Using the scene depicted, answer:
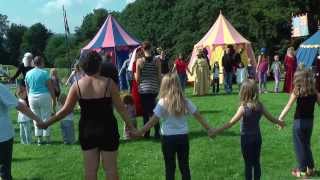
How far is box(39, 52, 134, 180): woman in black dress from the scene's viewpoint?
6.55 meters

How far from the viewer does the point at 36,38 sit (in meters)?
133

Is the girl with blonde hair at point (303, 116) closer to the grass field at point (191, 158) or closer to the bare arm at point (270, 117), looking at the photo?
the grass field at point (191, 158)

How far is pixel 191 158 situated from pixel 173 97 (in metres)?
3.38

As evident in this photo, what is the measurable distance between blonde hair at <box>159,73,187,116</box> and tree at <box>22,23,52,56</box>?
121052 mm

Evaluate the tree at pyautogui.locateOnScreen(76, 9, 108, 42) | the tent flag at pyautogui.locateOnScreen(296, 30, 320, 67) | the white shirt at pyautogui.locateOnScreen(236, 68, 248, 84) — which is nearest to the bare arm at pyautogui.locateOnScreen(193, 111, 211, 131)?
the white shirt at pyautogui.locateOnScreen(236, 68, 248, 84)

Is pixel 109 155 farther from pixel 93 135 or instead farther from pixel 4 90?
pixel 4 90

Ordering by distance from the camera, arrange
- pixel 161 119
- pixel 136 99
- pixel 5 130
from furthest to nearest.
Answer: pixel 136 99 < pixel 161 119 < pixel 5 130

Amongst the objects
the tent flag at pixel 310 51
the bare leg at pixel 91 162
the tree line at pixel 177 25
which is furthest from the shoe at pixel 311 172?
the tent flag at pixel 310 51

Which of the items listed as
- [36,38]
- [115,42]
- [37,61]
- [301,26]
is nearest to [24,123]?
[37,61]

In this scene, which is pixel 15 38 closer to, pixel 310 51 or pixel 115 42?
pixel 115 42

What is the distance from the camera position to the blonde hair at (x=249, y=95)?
7.72 metres

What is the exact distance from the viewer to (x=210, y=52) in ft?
107

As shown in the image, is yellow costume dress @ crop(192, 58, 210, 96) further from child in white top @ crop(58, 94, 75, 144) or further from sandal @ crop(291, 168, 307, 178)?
sandal @ crop(291, 168, 307, 178)

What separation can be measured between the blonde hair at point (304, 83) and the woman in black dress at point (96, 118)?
312 cm
